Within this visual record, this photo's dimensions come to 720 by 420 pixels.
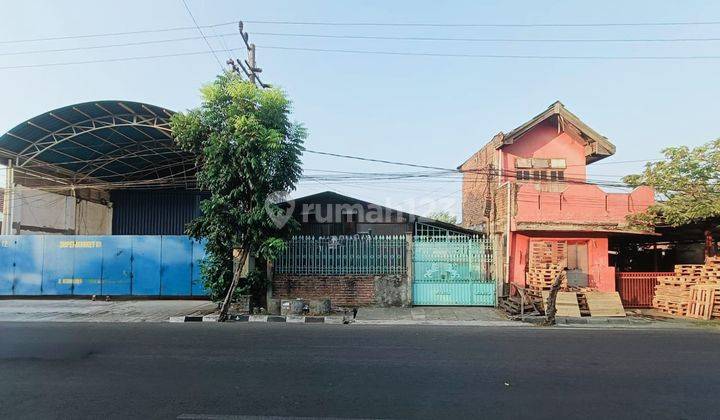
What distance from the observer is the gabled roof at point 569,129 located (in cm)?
1667

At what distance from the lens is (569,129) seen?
17.2 metres

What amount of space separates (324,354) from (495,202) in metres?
11.6

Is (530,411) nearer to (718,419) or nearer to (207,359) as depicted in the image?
(718,419)

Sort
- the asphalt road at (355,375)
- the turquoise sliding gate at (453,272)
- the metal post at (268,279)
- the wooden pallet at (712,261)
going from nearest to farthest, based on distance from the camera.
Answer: the asphalt road at (355,375)
the wooden pallet at (712,261)
the metal post at (268,279)
the turquoise sliding gate at (453,272)

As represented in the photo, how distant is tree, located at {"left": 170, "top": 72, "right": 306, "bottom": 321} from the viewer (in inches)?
494

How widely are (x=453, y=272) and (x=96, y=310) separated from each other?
1116 cm

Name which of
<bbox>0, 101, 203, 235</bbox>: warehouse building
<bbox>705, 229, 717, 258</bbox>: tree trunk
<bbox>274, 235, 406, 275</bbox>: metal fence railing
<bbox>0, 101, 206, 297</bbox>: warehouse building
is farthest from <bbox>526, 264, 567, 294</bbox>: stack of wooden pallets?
<bbox>0, 101, 203, 235</bbox>: warehouse building

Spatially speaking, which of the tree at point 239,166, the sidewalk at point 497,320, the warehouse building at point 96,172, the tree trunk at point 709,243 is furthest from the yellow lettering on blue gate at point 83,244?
the tree trunk at point 709,243

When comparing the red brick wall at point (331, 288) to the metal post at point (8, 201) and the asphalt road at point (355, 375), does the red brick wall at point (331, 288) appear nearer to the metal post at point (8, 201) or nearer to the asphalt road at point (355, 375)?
the asphalt road at point (355, 375)

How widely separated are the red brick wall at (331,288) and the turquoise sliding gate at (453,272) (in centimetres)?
162

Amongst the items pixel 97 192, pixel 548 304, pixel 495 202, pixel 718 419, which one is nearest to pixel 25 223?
pixel 97 192

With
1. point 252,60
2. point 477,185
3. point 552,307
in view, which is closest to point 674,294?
point 552,307

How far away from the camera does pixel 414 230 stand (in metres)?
19.0

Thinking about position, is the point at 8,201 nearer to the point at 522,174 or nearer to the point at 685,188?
the point at 522,174
